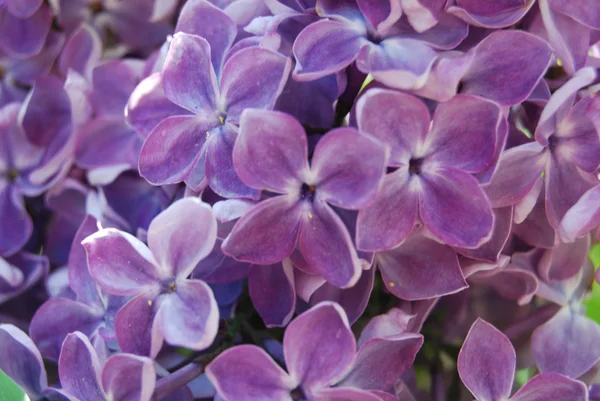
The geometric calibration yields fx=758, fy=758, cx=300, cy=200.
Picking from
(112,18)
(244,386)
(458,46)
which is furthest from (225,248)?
(112,18)

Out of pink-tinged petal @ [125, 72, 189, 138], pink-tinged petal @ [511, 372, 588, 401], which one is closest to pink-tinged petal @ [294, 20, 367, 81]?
pink-tinged petal @ [125, 72, 189, 138]

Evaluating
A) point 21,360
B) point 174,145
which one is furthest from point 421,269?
point 21,360

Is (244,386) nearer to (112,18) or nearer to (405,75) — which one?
(405,75)

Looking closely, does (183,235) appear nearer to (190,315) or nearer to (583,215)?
(190,315)

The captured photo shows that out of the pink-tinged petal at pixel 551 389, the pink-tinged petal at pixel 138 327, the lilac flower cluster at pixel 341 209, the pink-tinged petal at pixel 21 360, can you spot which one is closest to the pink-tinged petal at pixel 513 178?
the lilac flower cluster at pixel 341 209

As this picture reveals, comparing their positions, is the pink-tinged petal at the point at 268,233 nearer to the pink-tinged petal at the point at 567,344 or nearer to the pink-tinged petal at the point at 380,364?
the pink-tinged petal at the point at 380,364

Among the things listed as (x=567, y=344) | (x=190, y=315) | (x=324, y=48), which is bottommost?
(x=567, y=344)
